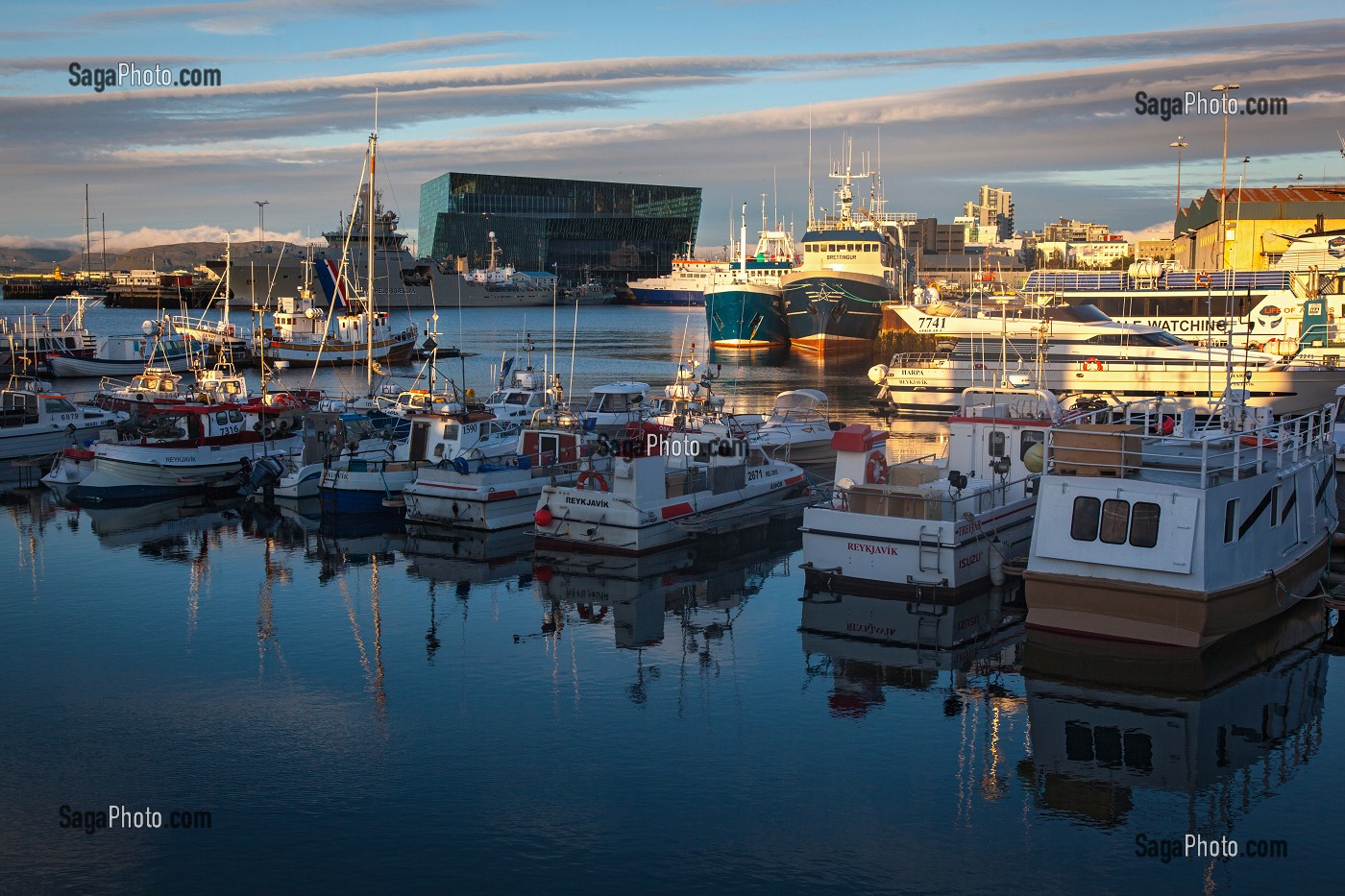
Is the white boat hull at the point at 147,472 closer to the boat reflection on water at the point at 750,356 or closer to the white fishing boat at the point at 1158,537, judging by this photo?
the white fishing boat at the point at 1158,537

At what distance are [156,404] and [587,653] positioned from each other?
2905 centimetres

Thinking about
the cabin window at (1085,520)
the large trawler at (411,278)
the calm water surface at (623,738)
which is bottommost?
the calm water surface at (623,738)

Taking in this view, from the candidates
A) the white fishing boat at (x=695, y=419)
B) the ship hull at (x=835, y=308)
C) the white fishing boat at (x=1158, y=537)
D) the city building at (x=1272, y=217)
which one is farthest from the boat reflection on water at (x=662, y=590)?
the city building at (x=1272, y=217)

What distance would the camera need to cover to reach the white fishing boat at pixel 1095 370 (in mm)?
47281

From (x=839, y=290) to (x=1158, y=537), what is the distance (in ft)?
222

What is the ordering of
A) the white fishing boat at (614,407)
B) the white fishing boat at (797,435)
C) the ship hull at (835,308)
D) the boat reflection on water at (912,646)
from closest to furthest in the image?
the boat reflection on water at (912,646)
the white fishing boat at (797,435)
the white fishing boat at (614,407)
the ship hull at (835,308)

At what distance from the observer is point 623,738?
15836 mm

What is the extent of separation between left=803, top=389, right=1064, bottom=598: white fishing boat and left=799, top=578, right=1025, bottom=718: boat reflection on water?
0.38m

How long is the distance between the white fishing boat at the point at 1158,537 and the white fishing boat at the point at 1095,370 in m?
23.0

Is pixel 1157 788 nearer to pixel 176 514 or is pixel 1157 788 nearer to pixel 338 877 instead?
pixel 338 877

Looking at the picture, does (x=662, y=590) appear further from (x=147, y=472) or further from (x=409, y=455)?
(x=147, y=472)

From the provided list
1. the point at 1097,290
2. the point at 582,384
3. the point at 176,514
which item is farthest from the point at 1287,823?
the point at 1097,290

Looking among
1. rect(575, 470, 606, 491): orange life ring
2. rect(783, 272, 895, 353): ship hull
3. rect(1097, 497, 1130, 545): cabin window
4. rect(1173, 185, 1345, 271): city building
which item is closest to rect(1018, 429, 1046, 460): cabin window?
rect(1097, 497, 1130, 545): cabin window

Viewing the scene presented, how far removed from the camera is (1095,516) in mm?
18328
